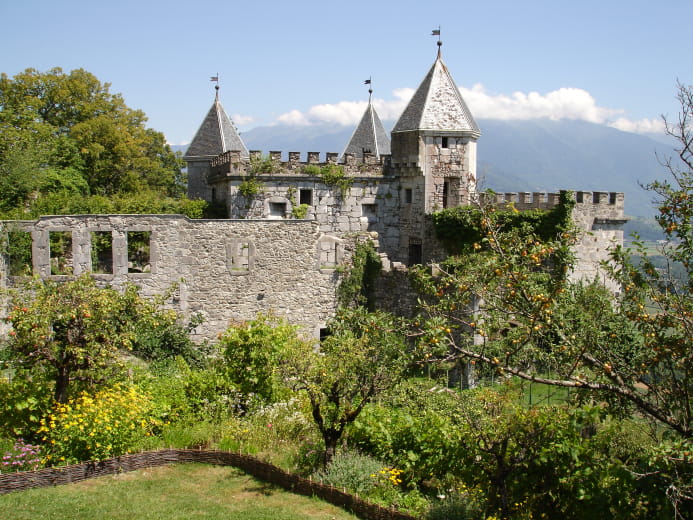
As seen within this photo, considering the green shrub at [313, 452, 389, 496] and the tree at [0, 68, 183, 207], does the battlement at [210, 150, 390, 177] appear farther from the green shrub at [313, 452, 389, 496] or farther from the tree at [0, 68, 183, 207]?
the green shrub at [313, 452, 389, 496]

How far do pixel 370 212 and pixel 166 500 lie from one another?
17883 millimetres

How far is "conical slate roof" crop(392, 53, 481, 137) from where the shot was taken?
2572cm

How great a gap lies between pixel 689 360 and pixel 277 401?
908 cm

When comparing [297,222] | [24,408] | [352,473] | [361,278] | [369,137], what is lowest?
[352,473]

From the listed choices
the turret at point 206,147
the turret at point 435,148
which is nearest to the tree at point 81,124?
the turret at point 206,147

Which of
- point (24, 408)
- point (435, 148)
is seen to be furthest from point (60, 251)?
point (435, 148)

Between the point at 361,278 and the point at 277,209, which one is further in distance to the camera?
the point at 277,209

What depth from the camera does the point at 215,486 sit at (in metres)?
11.3

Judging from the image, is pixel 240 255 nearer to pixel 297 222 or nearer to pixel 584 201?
pixel 297 222

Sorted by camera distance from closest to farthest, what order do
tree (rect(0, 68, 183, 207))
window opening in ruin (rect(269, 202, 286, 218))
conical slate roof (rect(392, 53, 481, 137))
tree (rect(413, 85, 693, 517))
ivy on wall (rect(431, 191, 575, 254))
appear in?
tree (rect(413, 85, 693, 517)) → ivy on wall (rect(431, 191, 575, 254)) → conical slate roof (rect(392, 53, 481, 137)) → window opening in ruin (rect(269, 202, 286, 218)) → tree (rect(0, 68, 183, 207))

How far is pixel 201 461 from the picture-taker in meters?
12.3

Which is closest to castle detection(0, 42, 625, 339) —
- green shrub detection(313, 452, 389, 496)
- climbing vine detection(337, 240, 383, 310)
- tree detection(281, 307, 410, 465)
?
climbing vine detection(337, 240, 383, 310)

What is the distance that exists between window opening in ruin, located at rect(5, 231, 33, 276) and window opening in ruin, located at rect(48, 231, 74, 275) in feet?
2.34

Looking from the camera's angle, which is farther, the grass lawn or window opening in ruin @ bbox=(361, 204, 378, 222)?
window opening in ruin @ bbox=(361, 204, 378, 222)
